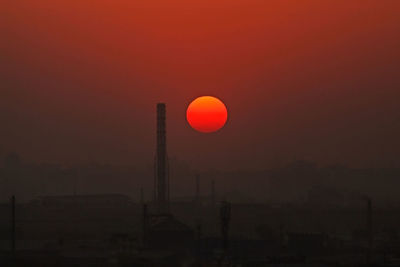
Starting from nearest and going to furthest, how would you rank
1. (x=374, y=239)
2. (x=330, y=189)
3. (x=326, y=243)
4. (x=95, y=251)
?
(x=95, y=251), (x=326, y=243), (x=374, y=239), (x=330, y=189)

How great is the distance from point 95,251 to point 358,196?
67.6m

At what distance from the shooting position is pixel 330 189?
87.6 meters

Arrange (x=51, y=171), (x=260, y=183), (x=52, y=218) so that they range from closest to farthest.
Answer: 1. (x=52, y=218)
2. (x=51, y=171)
3. (x=260, y=183)

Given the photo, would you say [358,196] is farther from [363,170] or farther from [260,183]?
[260,183]

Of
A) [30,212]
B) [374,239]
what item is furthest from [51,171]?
[374,239]

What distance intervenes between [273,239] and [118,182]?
85.3 m

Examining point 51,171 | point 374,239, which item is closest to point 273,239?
point 374,239

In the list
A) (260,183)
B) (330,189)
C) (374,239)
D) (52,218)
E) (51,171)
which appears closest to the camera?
(374,239)

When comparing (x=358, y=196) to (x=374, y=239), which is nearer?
(x=374, y=239)

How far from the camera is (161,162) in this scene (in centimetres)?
4069

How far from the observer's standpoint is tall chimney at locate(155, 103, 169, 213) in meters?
40.7

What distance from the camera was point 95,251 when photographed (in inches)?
1086

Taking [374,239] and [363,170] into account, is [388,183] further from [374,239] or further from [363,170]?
[374,239]

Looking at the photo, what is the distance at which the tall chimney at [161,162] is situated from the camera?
40.7 meters
